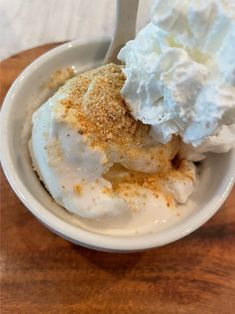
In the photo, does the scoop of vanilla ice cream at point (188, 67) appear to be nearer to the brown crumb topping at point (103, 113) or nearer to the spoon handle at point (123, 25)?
the brown crumb topping at point (103, 113)

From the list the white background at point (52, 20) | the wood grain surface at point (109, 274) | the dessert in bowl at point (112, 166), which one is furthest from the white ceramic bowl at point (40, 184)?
the white background at point (52, 20)

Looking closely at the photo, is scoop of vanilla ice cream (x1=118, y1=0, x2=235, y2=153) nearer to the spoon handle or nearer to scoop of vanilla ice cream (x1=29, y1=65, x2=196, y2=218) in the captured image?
scoop of vanilla ice cream (x1=29, y1=65, x2=196, y2=218)

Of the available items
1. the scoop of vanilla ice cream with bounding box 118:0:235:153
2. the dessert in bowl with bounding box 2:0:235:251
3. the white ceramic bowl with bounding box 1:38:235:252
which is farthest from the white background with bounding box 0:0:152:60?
the scoop of vanilla ice cream with bounding box 118:0:235:153

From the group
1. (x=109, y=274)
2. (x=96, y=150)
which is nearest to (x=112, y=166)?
(x=96, y=150)

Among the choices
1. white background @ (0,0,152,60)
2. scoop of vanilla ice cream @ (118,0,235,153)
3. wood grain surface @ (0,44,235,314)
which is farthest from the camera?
white background @ (0,0,152,60)

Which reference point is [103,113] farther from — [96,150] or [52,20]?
Result: [52,20]

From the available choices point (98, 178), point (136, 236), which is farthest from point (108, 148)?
point (136, 236)
